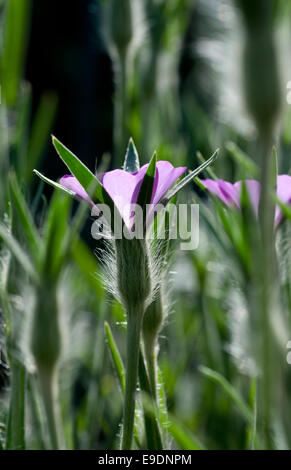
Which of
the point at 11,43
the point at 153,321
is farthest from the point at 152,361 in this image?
the point at 11,43

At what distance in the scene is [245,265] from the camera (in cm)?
29

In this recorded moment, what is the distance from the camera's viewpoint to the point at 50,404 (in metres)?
0.28

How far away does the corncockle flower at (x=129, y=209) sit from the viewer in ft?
0.79

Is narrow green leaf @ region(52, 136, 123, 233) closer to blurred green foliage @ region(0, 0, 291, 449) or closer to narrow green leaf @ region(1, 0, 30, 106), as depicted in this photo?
blurred green foliage @ region(0, 0, 291, 449)

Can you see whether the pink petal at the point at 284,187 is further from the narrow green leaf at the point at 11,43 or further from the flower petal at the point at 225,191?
the narrow green leaf at the point at 11,43

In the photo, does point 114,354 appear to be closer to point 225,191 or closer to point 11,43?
point 225,191

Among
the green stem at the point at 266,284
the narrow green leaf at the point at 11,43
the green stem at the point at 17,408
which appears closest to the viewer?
the green stem at the point at 266,284

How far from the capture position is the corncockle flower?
0.24 m

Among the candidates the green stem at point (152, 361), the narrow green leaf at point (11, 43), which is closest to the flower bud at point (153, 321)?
the green stem at point (152, 361)

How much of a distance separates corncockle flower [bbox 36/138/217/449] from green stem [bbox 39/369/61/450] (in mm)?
41

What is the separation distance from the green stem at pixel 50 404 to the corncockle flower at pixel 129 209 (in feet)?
0.13

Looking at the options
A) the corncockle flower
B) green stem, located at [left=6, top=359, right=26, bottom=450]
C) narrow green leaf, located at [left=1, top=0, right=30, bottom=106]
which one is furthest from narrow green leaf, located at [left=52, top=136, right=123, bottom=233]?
narrow green leaf, located at [left=1, top=0, right=30, bottom=106]

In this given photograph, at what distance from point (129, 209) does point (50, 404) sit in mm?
98
